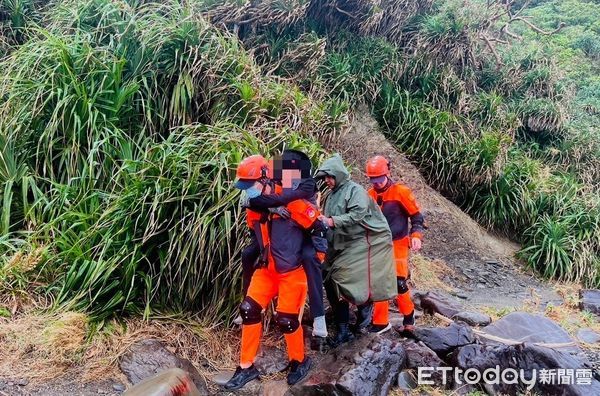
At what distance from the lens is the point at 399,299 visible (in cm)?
477

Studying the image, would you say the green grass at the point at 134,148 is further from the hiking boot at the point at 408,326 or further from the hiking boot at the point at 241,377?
the hiking boot at the point at 408,326

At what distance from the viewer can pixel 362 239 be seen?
4.38m

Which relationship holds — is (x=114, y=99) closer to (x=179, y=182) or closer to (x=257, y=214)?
(x=179, y=182)

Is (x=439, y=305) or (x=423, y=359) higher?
(x=423, y=359)

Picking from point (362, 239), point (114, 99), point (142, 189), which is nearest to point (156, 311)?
point (142, 189)

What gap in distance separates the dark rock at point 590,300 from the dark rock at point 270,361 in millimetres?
4377

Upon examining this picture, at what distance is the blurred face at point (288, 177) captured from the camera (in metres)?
3.77

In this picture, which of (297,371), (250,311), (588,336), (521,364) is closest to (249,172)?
(250,311)

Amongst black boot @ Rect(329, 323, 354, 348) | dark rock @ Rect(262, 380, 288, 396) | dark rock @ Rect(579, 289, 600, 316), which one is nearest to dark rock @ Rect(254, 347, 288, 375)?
dark rock @ Rect(262, 380, 288, 396)

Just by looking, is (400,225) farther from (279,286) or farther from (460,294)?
(460,294)

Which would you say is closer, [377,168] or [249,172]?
[249,172]

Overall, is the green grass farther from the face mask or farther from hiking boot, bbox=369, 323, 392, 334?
hiking boot, bbox=369, 323, 392, 334

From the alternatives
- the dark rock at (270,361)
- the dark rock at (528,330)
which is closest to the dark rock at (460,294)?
the dark rock at (528,330)

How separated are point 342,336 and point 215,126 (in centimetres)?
254
